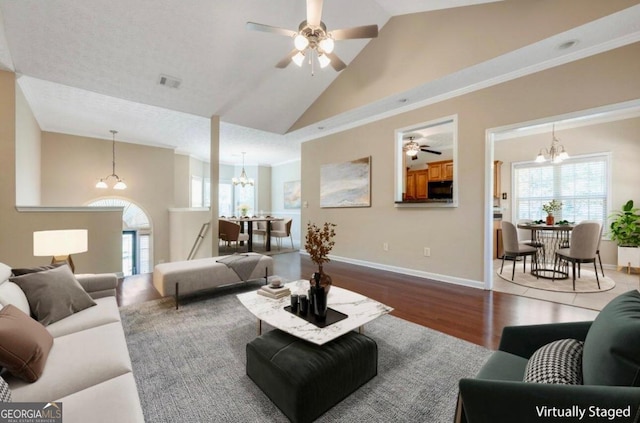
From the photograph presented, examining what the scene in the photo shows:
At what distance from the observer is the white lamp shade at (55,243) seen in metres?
2.29

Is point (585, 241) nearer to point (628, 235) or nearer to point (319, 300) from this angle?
point (628, 235)

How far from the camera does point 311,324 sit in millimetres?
1734

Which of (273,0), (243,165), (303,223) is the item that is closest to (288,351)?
(273,0)

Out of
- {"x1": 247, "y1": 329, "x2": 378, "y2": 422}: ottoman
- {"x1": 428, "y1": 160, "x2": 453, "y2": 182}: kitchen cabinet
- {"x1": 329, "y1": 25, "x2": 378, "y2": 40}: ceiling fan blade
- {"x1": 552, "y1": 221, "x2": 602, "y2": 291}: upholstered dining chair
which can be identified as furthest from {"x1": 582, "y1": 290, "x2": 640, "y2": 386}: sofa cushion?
{"x1": 428, "y1": 160, "x2": 453, "y2": 182}: kitchen cabinet

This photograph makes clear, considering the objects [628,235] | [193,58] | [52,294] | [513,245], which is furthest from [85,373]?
[628,235]

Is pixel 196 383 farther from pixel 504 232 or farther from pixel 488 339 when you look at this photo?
pixel 504 232

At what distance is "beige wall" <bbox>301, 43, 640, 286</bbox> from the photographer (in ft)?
9.08

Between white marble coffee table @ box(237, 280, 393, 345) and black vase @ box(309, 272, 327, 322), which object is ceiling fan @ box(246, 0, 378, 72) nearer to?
black vase @ box(309, 272, 327, 322)

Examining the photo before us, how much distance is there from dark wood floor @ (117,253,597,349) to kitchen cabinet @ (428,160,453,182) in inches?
139

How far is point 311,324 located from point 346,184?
12.6ft

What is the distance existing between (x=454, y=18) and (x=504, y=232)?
3161 millimetres

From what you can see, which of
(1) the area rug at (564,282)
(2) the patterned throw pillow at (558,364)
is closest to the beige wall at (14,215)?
(2) the patterned throw pillow at (558,364)

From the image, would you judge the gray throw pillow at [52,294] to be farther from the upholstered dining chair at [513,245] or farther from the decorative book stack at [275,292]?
the upholstered dining chair at [513,245]

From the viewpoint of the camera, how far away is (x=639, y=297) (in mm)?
1042
